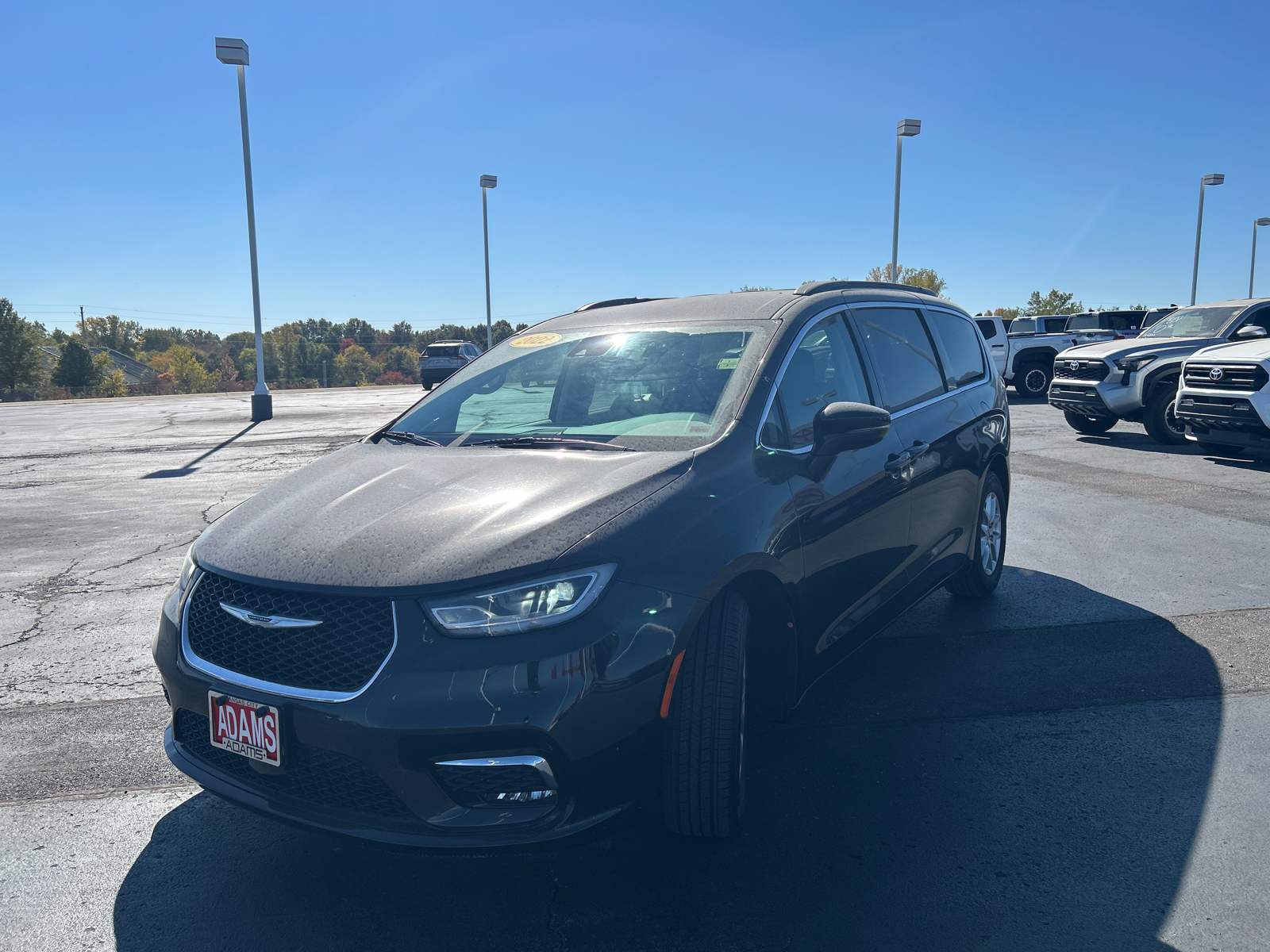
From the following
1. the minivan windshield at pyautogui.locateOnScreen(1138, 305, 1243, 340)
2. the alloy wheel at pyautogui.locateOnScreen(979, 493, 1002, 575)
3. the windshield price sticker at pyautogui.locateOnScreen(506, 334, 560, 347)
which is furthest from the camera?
the minivan windshield at pyautogui.locateOnScreen(1138, 305, 1243, 340)

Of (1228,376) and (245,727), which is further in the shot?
(1228,376)

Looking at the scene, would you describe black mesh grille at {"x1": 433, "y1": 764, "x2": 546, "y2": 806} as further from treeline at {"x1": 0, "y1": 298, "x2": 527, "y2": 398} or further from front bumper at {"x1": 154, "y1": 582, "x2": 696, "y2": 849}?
treeline at {"x1": 0, "y1": 298, "x2": 527, "y2": 398}

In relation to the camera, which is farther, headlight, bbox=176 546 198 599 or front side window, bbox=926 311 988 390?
front side window, bbox=926 311 988 390

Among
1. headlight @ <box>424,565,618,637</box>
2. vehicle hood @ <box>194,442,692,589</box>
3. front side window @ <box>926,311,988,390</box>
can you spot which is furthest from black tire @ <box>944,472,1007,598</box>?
headlight @ <box>424,565,618,637</box>

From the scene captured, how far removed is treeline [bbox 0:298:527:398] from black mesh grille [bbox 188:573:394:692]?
12.2m

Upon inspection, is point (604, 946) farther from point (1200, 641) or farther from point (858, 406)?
point (1200, 641)

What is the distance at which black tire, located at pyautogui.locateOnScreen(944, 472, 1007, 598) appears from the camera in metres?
5.06

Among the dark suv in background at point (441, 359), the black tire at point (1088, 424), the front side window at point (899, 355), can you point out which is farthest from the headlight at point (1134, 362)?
the dark suv in background at point (441, 359)

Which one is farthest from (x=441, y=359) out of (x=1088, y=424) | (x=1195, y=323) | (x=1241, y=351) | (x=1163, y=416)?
(x=1241, y=351)

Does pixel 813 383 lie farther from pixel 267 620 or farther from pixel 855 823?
pixel 267 620

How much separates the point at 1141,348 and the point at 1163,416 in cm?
105

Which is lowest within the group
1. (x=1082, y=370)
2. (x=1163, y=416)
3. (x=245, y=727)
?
(x=245, y=727)

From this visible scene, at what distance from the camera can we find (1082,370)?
1370cm

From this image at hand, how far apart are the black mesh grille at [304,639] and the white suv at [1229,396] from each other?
35.3ft
